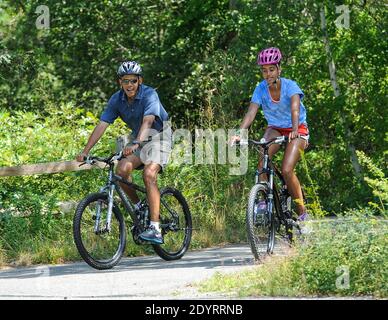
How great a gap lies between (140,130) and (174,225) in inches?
51.4

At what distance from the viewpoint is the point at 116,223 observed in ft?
38.5

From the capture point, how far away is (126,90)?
35.9ft

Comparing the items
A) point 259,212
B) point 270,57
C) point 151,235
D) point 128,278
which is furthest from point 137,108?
point 128,278

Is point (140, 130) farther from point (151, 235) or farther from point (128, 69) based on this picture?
point (151, 235)

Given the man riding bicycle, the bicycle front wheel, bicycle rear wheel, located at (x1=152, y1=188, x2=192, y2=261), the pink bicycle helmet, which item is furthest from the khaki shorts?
the pink bicycle helmet

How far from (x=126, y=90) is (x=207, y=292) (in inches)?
111

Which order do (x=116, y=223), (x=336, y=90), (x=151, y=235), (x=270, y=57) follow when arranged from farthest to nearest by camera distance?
(x=336, y=90) → (x=116, y=223) → (x=270, y=57) → (x=151, y=235)

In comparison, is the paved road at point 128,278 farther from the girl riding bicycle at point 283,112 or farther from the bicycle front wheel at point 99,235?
the girl riding bicycle at point 283,112

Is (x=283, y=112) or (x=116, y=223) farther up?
(x=283, y=112)

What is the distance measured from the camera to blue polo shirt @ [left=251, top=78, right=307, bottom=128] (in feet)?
36.2

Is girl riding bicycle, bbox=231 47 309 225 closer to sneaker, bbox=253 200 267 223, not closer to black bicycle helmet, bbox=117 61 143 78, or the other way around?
sneaker, bbox=253 200 267 223

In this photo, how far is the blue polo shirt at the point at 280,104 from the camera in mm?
11023

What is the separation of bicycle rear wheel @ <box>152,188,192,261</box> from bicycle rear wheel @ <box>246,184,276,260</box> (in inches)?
42.7
